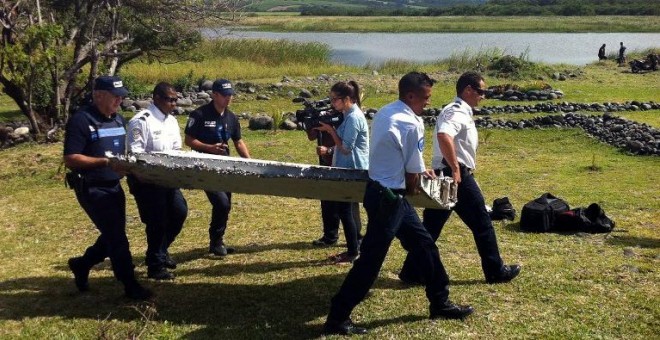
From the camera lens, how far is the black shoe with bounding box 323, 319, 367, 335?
5.61 meters

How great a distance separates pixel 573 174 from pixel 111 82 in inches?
381

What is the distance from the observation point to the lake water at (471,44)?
49.6 meters

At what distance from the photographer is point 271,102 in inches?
975

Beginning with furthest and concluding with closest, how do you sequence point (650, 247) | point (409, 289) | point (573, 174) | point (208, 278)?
point (573, 174), point (650, 247), point (208, 278), point (409, 289)

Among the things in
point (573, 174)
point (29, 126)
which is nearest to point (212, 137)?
point (573, 174)

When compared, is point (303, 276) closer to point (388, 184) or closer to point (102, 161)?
point (388, 184)

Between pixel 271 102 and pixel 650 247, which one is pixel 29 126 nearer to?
pixel 271 102

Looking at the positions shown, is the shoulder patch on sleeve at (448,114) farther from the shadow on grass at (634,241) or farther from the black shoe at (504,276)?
the shadow on grass at (634,241)

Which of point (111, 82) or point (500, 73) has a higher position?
point (111, 82)

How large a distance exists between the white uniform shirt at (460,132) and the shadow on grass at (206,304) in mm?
1494

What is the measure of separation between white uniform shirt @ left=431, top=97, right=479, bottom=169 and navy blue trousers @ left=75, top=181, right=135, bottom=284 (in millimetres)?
2824

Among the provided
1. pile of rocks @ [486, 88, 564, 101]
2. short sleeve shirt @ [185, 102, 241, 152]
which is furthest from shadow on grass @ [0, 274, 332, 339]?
pile of rocks @ [486, 88, 564, 101]

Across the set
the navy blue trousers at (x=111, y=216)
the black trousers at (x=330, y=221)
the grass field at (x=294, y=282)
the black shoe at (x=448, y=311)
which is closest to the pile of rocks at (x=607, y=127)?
the grass field at (x=294, y=282)

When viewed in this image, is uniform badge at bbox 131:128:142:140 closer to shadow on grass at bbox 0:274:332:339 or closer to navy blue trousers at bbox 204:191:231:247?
navy blue trousers at bbox 204:191:231:247
